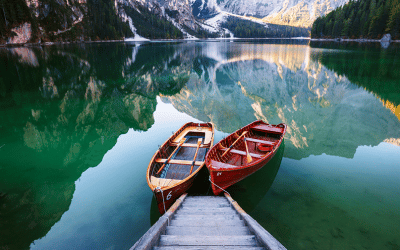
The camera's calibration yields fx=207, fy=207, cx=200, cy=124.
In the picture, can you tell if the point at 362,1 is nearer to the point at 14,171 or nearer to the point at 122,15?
the point at 14,171

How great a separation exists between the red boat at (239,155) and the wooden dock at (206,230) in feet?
3.04

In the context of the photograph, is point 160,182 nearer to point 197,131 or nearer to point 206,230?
point 206,230

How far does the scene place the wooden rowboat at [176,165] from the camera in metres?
7.31

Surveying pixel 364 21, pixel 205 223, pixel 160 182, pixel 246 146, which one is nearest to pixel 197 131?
pixel 246 146

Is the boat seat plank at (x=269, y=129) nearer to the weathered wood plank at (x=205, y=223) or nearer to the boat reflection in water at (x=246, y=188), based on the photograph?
the boat reflection in water at (x=246, y=188)

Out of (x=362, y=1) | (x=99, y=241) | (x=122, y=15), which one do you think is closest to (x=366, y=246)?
(x=99, y=241)

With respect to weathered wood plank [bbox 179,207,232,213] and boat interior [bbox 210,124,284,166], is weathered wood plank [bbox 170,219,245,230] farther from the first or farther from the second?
boat interior [bbox 210,124,284,166]

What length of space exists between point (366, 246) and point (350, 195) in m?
2.67

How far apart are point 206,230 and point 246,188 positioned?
14.5 feet

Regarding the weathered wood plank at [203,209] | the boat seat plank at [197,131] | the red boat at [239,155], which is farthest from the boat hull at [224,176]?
the boat seat plank at [197,131]

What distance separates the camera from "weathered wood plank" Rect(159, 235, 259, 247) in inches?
172

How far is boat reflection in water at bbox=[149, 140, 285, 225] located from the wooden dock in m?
1.12

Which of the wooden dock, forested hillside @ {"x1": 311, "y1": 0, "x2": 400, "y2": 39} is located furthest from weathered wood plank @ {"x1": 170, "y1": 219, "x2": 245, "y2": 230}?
forested hillside @ {"x1": 311, "y1": 0, "x2": 400, "y2": 39}

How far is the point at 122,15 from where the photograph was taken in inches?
7795
